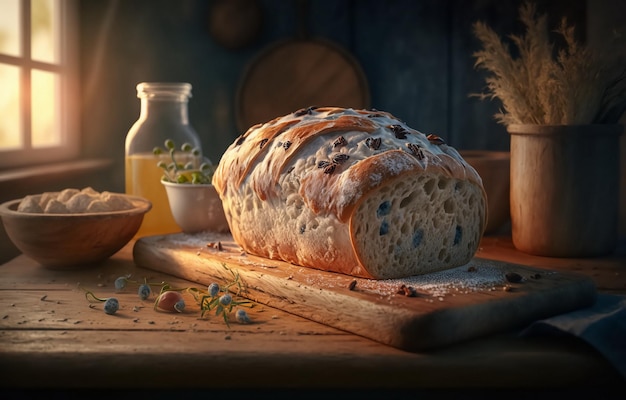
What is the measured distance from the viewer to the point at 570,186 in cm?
185

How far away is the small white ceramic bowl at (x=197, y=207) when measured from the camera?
200 cm

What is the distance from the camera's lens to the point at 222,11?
3205mm

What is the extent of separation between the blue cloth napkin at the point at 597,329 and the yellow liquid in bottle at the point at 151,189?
4.50ft

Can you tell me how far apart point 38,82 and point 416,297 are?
7.19ft

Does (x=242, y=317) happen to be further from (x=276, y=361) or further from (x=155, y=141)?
(x=155, y=141)

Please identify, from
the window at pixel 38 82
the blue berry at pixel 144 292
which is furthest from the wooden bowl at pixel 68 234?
the window at pixel 38 82

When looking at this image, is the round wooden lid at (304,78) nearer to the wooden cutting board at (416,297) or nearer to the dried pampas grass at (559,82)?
the dried pampas grass at (559,82)

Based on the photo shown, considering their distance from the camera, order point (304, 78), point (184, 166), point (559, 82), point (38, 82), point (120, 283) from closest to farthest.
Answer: point (120, 283) < point (559, 82) < point (184, 166) < point (38, 82) < point (304, 78)

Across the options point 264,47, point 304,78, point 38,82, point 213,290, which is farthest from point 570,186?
point 38,82

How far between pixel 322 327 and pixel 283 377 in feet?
0.64

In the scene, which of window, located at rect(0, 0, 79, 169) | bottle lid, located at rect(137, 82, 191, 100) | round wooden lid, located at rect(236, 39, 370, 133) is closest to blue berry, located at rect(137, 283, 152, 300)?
bottle lid, located at rect(137, 82, 191, 100)

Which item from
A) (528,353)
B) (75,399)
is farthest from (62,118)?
(528,353)

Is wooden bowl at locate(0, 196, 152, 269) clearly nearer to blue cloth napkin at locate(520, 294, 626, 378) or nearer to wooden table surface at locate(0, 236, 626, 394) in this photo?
wooden table surface at locate(0, 236, 626, 394)

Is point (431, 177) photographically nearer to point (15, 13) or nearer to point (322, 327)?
point (322, 327)
